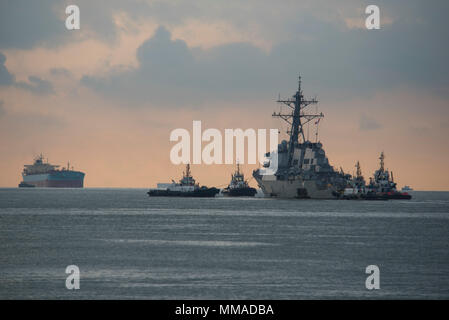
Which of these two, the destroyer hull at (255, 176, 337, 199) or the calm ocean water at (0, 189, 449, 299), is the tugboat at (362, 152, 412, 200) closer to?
the destroyer hull at (255, 176, 337, 199)

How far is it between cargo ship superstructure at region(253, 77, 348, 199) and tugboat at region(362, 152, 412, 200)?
11253 mm

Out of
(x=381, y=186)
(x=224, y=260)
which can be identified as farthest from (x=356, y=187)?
(x=224, y=260)

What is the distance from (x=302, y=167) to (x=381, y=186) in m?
32.8

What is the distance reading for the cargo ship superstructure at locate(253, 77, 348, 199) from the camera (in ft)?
510

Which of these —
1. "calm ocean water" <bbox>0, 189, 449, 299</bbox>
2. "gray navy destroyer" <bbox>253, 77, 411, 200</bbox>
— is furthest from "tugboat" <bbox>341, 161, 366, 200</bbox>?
"calm ocean water" <bbox>0, 189, 449, 299</bbox>

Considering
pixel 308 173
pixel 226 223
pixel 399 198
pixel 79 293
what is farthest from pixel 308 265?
pixel 399 198

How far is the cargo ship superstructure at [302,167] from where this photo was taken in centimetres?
15538

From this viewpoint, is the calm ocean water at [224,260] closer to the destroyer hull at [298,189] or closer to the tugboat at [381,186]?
the destroyer hull at [298,189]

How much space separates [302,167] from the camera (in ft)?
517

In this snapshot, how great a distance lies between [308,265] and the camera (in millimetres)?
48594

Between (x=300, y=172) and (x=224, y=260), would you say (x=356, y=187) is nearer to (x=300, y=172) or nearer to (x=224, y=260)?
(x=300, y=172)

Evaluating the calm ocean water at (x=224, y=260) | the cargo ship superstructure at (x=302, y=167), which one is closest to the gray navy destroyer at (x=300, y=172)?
the cargo ship superstructure at (x=302, y=167)

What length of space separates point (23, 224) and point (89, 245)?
1200 inches
